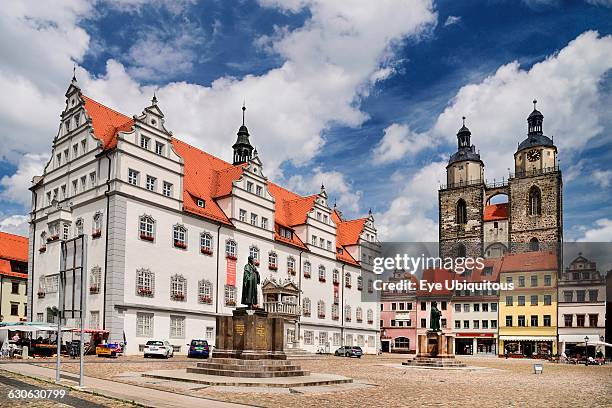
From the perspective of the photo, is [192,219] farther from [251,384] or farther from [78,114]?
[251,384]

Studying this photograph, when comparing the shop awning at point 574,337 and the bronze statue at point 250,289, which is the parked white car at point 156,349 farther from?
the shop awning at point 574,337

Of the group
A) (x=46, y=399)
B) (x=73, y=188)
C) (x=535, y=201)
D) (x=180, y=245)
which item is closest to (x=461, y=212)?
(x=535, y=201)

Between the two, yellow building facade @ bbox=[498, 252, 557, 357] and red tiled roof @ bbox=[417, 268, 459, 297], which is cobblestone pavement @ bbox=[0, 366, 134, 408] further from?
red tiled roof @ bbox=[417, 268, 459, 297]

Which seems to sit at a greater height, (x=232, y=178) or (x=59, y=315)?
(x=232, y=178)

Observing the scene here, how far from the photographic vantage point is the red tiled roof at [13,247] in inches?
2510

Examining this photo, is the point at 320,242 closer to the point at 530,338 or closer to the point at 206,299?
the point at 206,299

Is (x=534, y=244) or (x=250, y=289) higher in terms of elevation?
(x=534, y=244)

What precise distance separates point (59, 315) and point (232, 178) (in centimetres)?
3661

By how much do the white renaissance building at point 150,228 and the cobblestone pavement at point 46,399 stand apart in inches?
937

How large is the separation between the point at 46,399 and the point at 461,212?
10305cm

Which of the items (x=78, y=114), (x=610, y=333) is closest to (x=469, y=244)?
(x=610, y=333)

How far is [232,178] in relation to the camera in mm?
54000

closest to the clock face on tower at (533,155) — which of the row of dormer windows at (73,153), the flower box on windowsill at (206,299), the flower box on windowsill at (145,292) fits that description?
the flower box on windowsill at (206,299)

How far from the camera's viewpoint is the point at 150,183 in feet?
148
